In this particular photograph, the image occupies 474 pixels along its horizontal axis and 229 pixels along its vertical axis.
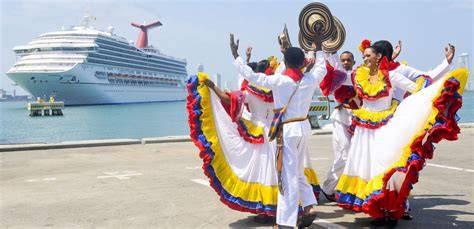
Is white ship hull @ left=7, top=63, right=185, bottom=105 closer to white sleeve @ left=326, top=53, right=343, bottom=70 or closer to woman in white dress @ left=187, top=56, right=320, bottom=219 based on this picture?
woman in white dress @ left=187, top=56, right=320, bottom=219

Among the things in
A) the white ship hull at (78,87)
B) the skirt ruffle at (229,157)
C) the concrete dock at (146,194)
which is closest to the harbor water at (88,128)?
the white ship hull at (78,87)

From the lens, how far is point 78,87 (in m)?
78.6

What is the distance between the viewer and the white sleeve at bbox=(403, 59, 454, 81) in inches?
219

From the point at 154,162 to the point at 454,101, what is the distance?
675 centimetres

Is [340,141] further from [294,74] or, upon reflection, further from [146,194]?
[146,194]

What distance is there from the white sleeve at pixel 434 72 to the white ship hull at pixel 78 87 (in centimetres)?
7484

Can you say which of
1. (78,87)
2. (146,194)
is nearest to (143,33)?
(78,87)

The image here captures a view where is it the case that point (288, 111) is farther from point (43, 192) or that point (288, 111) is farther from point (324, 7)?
point (43, 192)

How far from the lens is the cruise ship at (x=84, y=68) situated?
76438mm

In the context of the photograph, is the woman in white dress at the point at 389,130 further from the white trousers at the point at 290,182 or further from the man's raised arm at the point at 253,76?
the man's raised arm at the point at 253,76

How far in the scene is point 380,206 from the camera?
4785 millimetres

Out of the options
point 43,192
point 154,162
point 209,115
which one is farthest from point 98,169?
point 209,115

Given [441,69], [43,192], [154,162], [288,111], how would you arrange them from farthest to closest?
[154,162] < [43,192] < [441,69] < [288,111]

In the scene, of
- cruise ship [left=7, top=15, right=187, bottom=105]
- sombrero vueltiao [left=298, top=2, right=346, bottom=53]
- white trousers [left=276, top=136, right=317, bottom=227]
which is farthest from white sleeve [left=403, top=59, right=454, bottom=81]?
cruise ship [left=7, top=15, right=187, bottom=105]
